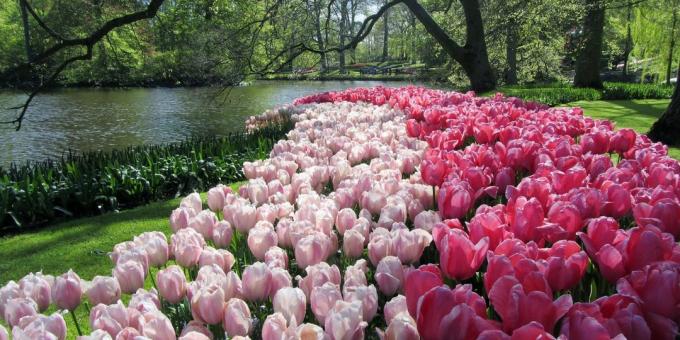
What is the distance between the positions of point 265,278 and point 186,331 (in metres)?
Answer: 0.30

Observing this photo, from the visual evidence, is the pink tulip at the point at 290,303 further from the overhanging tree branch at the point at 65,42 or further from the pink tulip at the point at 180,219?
the overhanging tree branch at the point at 65,42

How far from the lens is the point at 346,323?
1.23 meters

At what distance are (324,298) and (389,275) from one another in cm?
27

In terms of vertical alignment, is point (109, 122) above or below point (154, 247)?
below

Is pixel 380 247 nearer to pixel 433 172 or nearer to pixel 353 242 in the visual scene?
pixel 353 242

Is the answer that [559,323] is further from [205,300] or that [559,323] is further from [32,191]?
[32,191]

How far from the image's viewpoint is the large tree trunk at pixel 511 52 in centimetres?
1708

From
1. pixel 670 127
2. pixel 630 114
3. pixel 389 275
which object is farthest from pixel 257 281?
pixel 630 114

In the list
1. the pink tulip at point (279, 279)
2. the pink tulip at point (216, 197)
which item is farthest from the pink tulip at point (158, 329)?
the pink tulip at point (216, 197)

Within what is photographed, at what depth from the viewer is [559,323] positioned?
1.45 meters

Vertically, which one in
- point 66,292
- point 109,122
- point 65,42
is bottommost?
point 109,122

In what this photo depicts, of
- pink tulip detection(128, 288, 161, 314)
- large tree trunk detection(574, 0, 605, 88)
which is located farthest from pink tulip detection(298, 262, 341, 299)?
large tree trunk detection(574, 0, 605, 88)

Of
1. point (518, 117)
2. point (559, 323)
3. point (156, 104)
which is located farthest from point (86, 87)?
point (559, 323)

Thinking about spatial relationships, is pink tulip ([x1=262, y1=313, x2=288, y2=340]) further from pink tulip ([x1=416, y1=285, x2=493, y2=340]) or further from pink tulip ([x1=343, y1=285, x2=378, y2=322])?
pink tulip ([x1=416, y1=285, x2=493, y2=340])
